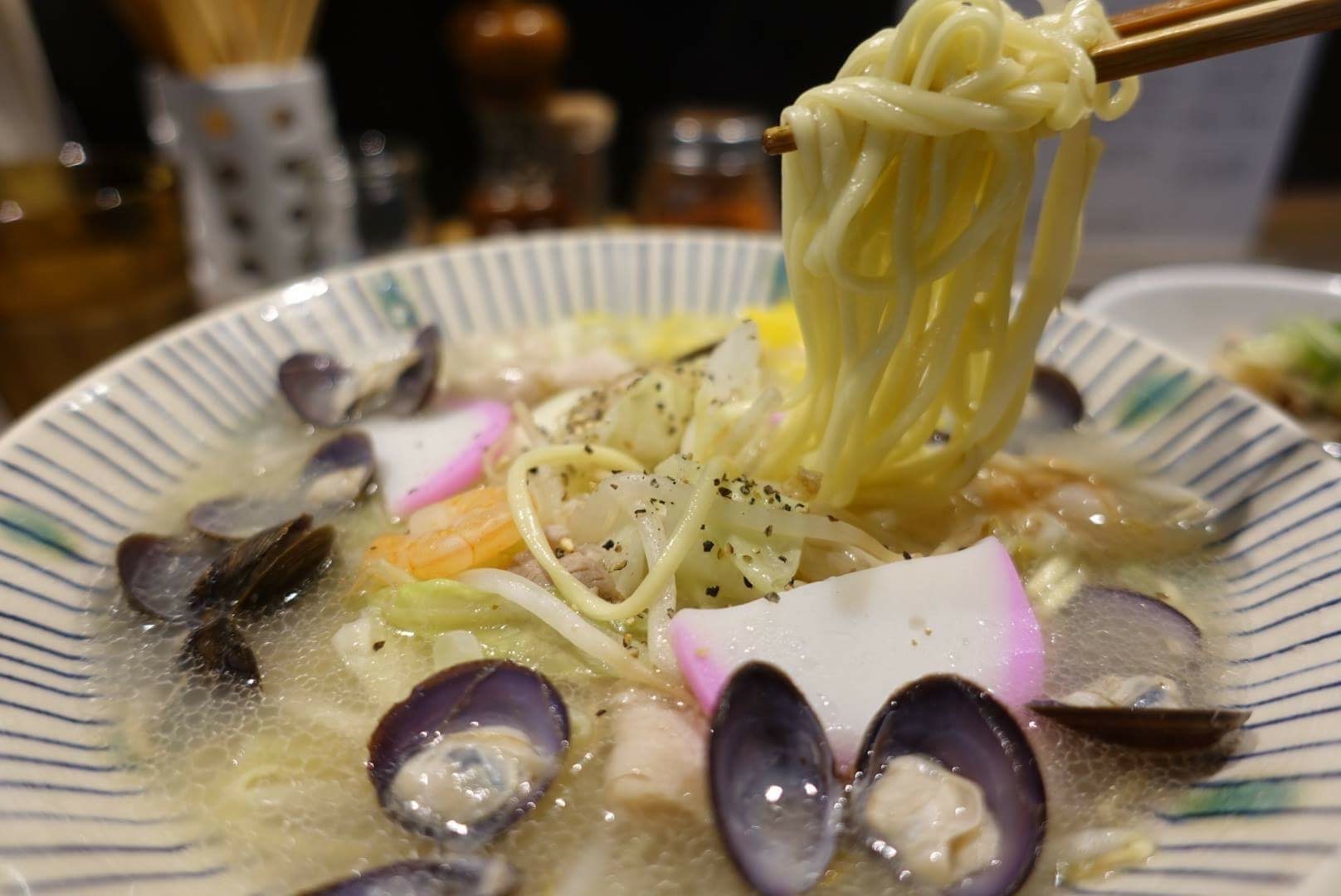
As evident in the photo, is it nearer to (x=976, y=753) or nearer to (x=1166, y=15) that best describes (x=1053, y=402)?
(x=1166, y=15)

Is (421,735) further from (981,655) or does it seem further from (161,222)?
(161,222)

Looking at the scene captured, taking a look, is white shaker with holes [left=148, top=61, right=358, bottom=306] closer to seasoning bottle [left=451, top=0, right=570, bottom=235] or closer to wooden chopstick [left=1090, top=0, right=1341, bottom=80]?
seasoning bottle [left=451, top=0, right=570, bottom=235]

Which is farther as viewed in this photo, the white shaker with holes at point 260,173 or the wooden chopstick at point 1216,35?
the white shaker with holes at point 260,173

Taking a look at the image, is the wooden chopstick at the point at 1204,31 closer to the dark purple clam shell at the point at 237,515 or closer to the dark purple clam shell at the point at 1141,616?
the dark purple clam shell at the point at 1141,616

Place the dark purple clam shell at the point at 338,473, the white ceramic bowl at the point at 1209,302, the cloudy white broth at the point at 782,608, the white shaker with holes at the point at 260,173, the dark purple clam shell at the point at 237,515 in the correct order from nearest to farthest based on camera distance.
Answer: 1. the cloudy white broth at the point at 782,608
2. the dark purple clam shell at the point at 237,515
3. the dark purple clam shell at the point at 338,473
4. the white shaker with holes at the point at 260,173
5. the white ceramic bowl at the point at 1209,302

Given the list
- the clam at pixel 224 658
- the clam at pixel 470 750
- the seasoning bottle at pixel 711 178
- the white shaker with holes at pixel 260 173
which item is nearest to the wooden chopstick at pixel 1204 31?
the clam at pixel 470 750

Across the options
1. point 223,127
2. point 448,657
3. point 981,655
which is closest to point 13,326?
point 223,127
